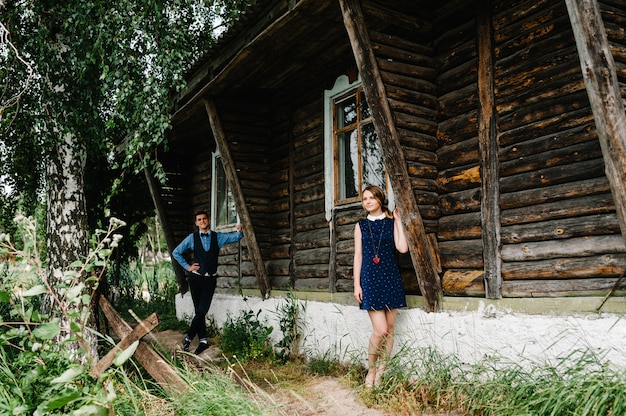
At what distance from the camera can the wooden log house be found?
3531 millimetres

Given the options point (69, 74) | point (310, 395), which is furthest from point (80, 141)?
point (310, 395)

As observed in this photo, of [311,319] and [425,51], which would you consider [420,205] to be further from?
[311,319]

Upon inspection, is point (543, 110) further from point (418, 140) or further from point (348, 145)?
point (348, 145)

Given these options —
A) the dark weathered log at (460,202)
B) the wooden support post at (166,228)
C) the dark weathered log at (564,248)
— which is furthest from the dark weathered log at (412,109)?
the wooden support post at (166,228)

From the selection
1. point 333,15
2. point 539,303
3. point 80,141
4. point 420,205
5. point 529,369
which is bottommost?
point 529,369

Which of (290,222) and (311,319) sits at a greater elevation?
(290,222)

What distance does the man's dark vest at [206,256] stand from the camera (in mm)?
6750

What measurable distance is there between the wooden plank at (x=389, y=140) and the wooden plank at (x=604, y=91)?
160cm

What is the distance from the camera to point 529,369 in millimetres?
3637

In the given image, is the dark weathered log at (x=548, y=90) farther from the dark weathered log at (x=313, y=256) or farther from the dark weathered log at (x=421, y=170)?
the dark weathered log at (x=313, y=256)

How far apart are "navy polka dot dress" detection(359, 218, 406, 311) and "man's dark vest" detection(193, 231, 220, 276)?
2.95 metres

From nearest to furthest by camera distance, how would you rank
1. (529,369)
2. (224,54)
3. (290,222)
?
(529,369) → (224,54) → (290,222)

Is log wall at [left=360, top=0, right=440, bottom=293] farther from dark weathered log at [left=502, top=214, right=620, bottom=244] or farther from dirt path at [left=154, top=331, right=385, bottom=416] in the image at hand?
dirt path at [left=154, top=331, right=385, bottom=416]

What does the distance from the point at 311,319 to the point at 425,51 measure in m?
3.33
